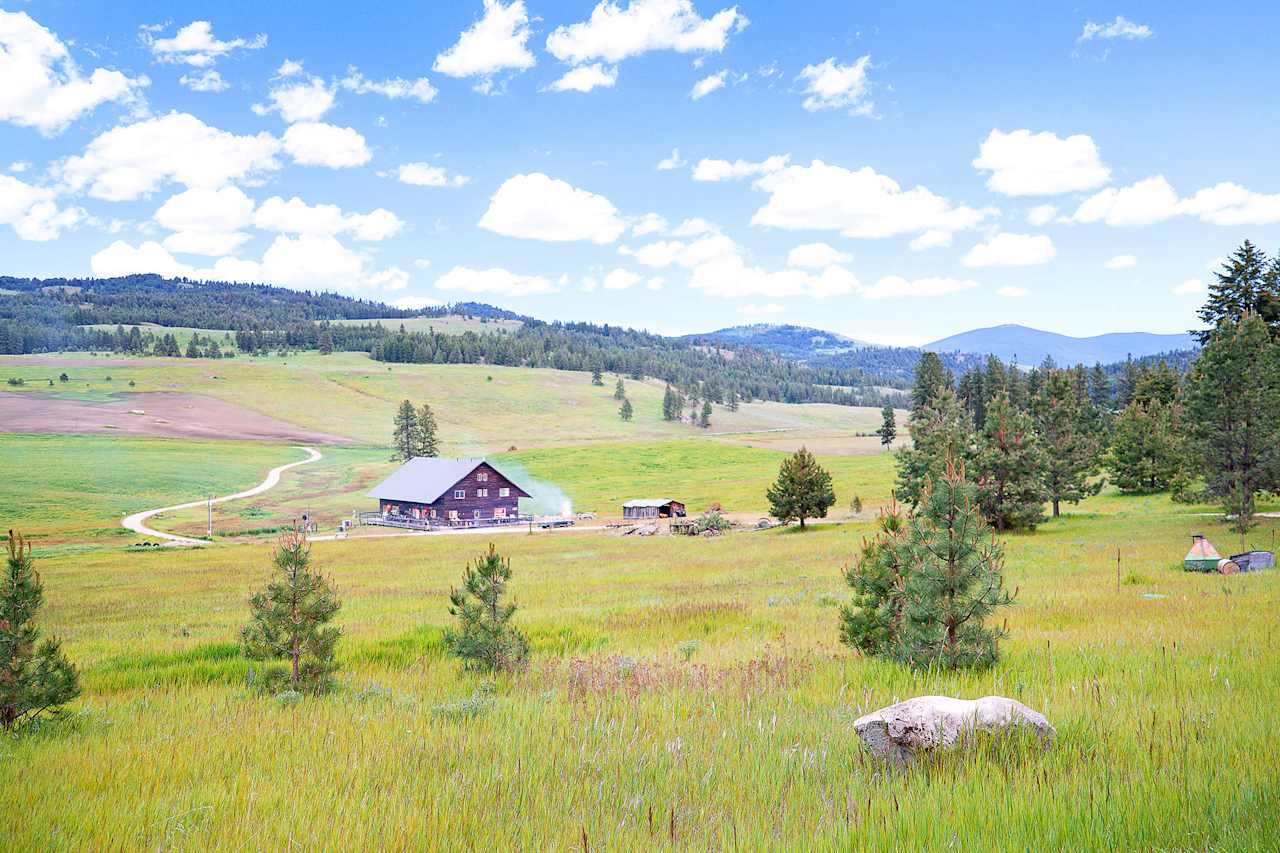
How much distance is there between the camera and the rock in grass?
5.04 meters

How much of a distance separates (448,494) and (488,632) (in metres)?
73.5

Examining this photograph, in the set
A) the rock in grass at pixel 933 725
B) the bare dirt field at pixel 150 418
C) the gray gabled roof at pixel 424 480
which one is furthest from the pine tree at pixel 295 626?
the bare dirt field at pixel 150 418

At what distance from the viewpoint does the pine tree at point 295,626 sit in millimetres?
9781

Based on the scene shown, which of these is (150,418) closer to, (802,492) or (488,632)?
(802,492)

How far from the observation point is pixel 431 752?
19.2 feet

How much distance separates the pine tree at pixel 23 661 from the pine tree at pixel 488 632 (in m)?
4.50

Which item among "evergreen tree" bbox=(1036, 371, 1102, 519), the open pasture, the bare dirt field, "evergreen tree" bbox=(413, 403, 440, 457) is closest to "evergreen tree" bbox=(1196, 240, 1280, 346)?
"evergreen tree" bbox=(1036, 371, 1102, 519)

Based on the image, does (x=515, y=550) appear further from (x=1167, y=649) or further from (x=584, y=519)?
(x=1167, y=649)

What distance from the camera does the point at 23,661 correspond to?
7871 mm

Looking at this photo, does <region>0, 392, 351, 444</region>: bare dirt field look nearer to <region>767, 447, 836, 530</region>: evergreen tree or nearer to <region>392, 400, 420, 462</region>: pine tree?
<region>392, 400, 420, 462</region>: pine tree

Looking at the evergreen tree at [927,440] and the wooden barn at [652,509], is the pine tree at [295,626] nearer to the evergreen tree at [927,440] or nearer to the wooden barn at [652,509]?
the evergreen tree at [927,440]

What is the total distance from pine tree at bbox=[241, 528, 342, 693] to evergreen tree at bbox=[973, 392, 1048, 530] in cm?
4036

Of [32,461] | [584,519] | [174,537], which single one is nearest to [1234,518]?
[584,519]

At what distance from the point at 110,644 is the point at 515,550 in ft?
113
